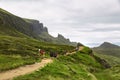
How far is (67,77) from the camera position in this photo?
51500 mm

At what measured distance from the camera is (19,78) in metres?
39.6

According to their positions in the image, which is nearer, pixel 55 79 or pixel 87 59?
pixel 55 79

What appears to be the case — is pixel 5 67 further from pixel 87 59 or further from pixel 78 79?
pixel 87 59

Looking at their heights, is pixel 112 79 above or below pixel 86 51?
below

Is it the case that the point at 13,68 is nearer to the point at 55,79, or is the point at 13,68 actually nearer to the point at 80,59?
the point at 55,79

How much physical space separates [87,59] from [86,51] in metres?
19.4

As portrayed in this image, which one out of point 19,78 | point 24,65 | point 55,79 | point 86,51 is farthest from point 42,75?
point 86,51

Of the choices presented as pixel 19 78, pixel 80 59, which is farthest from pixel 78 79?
pixel 80 59

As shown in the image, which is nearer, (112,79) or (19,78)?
(19,78)

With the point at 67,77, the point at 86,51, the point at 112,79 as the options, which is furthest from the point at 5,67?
the point at 86,51

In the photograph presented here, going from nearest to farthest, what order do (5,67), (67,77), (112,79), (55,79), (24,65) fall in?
(55,79)
(5,67)
(67,77)
(24,65)
(112,79)

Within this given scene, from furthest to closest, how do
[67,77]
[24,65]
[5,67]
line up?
1. [24,65]
2. [67,77]
3. [5,67]

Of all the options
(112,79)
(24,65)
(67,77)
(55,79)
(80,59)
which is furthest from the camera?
(80,59)

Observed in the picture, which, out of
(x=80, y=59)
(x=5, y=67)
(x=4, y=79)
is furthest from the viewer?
(x=80, y=59)
